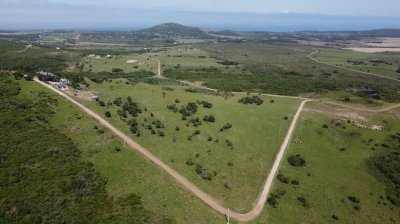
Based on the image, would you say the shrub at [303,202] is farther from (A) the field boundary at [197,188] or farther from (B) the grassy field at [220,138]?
(B) the grassy field at [220,138]

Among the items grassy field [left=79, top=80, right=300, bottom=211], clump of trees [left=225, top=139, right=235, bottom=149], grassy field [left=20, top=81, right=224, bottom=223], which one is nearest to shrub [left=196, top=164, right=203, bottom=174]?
grassy field [left=79, top=80, right=300, bottom=211]

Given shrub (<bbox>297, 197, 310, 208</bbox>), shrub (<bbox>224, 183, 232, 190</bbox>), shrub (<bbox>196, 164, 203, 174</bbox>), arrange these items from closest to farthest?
shrub (<bbox>297, 197, 310, 208</bbox>), shrub (<bbox>224, 183, 232, 190</bbox>), shrub (<bbox>196, 164, 203, 174</bbox>)

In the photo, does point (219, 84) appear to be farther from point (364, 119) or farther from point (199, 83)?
point (364, 119)

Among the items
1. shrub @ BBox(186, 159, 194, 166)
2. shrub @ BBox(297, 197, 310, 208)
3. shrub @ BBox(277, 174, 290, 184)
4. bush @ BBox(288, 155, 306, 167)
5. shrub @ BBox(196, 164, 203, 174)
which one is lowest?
shrub @ BBox(297, 197, 310, 208)

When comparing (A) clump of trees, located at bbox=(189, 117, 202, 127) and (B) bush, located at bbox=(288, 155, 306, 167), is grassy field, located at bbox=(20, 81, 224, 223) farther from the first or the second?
(B) bush, located at bbox=(288, 155, 306, 167)

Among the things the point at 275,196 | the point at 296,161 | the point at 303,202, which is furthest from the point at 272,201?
the point at 296,161

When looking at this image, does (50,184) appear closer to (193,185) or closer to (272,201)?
(193,185)
